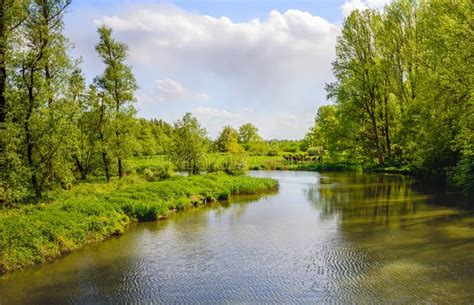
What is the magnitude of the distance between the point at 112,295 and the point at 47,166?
11415 mm

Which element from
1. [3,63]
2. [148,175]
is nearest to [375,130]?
[148,175]

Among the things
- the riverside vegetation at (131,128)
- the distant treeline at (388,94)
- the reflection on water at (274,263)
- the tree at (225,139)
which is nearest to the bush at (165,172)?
the riverside vegetation at (131,128)

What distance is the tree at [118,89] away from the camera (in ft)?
104

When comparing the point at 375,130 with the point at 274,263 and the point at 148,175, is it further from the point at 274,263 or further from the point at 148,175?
the point at 274,263

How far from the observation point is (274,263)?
1399cm

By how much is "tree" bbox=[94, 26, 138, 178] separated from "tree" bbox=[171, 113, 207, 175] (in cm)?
550

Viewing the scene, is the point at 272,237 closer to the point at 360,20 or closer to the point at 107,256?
the point at 107,256

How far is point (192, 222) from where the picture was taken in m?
21.2

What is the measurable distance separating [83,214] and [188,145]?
65.4ft

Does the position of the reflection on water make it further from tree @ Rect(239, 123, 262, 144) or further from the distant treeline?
tree @ Rect(239, 123, 262, 144)

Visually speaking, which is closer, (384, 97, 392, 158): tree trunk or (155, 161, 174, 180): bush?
(155, 161, 174, 180): bush

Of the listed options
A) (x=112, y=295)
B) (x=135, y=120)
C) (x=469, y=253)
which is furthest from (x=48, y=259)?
(x=135, y=120)

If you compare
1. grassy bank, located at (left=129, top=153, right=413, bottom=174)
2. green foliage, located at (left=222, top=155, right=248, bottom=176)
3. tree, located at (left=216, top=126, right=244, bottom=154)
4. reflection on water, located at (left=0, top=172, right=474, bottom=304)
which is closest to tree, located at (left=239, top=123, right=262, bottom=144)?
tree, located at (left=216, top=126, right=244, bottom=154)

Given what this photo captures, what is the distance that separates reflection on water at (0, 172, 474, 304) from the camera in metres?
11.2
